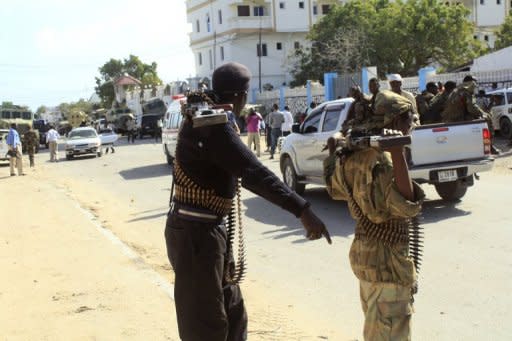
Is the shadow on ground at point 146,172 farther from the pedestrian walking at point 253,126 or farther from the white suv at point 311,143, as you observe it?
the white suv at point 311,143

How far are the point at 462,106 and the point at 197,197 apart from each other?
8883mm

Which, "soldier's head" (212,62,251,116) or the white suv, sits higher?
"soldier's head" (212,62,251,116)

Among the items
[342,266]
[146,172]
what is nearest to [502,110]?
[146,172]

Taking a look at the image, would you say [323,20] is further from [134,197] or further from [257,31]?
[134,197]

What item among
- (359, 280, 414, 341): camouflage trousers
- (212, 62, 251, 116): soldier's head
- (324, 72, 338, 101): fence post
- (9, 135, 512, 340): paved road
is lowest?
(9, 135, 512, 340): paved road

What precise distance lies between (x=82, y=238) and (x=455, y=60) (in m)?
40.4

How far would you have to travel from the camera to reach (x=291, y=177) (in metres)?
12.0

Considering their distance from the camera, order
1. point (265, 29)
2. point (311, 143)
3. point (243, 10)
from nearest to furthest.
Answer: point (311, 143), point (265, 29), point (243, 10)

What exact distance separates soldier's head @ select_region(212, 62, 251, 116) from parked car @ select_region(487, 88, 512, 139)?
17379mm

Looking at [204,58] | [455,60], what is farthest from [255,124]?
[204,58]

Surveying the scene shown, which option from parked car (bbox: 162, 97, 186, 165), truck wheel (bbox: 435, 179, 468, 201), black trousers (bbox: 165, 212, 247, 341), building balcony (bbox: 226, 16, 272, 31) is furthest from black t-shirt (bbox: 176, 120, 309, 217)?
building balcony (bbox: 226, 16, 272, 31)

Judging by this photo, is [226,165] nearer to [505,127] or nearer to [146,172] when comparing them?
[146,172]

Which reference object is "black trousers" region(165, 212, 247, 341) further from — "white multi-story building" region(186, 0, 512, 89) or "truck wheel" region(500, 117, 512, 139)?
"white multi-story building" region(186, 0, 512, 89)

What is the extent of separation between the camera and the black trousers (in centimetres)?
326
